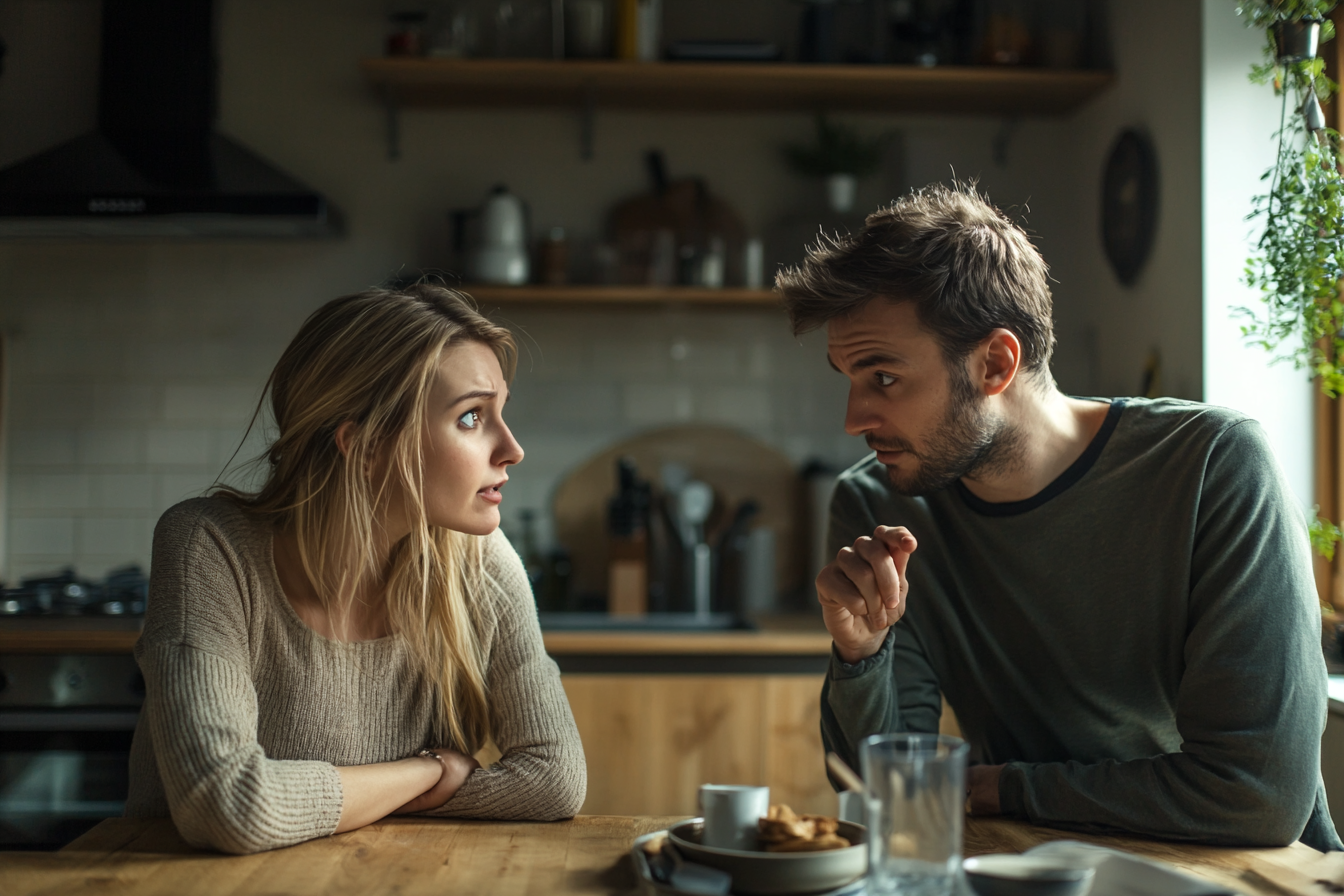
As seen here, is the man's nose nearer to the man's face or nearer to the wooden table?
the man's face

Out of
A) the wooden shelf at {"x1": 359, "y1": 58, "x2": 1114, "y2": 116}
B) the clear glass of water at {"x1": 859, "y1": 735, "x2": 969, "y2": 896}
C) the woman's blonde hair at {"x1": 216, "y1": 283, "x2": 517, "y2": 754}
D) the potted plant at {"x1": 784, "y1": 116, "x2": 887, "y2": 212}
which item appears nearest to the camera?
the clear glass of water at {"x1": 859, "y1": 735, "x2": 969, "y2": 896}

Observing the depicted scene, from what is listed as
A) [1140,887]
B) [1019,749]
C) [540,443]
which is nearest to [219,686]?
[1140,887]

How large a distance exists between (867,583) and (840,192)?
2003mm

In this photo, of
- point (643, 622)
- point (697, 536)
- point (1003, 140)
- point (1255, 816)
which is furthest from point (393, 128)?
point (1255, 816)

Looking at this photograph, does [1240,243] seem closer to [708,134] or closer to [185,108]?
[708,134]

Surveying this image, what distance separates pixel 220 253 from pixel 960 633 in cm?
242

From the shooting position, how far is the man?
1.26 meters

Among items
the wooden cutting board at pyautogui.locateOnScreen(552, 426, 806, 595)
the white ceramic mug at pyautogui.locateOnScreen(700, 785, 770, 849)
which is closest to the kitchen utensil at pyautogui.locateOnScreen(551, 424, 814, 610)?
the wooden cutting board at pyautogui.locateOnScreen(552, 426, 806, 595)

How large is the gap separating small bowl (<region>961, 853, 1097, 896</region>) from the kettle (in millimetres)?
2269

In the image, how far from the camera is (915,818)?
84 cm

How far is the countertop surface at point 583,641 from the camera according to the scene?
2436mm

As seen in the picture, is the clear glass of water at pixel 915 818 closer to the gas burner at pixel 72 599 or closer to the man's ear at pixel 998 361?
the man's ear at pixel 998 361

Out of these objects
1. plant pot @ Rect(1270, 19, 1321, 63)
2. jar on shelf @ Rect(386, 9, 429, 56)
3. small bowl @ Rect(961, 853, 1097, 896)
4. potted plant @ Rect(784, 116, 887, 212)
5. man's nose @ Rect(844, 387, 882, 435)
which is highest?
jar on shelf @ Rect(386, 9, 429, 56)

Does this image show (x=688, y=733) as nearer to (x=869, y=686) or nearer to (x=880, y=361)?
(x=869, y=686)
